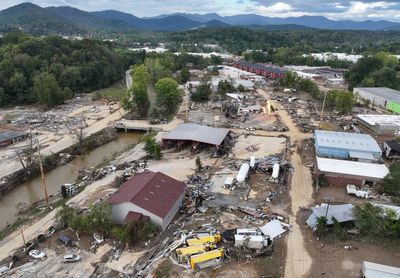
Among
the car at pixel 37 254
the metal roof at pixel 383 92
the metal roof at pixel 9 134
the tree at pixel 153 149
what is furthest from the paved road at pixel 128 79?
the car at pixel 37 254

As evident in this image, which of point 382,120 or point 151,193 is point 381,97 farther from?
point 151,193

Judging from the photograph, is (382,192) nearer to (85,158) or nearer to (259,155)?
(259,155)

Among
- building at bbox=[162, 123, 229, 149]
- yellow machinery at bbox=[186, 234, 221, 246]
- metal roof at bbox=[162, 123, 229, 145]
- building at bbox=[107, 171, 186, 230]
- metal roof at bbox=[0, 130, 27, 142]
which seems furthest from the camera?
metal roof at bbox=[0, 130, 27, 142]

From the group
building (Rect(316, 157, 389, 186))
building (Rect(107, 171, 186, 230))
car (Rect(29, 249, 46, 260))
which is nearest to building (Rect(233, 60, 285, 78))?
building (Rect(316, 157, 389, 186))

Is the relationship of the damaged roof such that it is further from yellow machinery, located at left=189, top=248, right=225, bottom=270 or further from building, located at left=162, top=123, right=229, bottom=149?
building, located at left=162, top=123, right=229, bottom=149

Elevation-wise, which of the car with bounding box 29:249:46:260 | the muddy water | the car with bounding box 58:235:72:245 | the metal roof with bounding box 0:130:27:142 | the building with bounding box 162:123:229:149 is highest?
the building with bounding box 162:123:229:149

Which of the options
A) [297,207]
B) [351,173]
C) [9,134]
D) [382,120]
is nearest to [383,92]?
[382,120]
